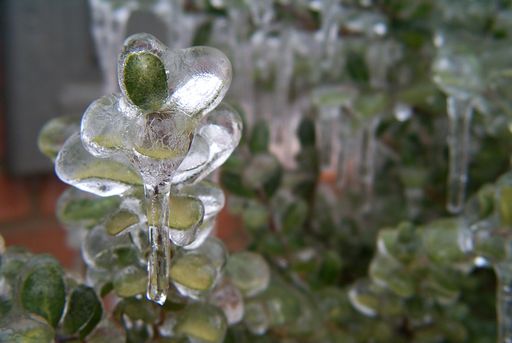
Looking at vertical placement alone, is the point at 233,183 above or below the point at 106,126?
below

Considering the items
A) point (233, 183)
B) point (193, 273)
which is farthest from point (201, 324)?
point (233, 183)

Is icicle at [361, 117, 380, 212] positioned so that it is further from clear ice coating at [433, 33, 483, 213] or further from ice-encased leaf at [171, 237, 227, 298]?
ice-encased leaf at [171, 237, 227, 298]

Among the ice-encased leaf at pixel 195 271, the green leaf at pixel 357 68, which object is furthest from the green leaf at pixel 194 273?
the green leaf at pixel 357 68

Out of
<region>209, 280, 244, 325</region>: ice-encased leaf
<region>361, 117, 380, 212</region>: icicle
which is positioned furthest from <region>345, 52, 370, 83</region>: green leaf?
<region>209, 280, 244, 325</region>: ice-encased leaf

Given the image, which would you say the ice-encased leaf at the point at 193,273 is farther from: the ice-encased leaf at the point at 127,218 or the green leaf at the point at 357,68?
the green leaf at the point at 357,68

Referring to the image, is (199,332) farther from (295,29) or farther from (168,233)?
(295,29)

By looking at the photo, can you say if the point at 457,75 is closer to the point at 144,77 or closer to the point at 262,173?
the point at 262,173
